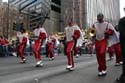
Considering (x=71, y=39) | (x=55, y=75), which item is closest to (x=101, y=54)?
(x=55, y=75)

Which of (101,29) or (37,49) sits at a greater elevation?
(101,29)

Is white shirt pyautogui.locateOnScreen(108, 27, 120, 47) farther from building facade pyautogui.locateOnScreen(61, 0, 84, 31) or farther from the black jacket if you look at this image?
building facade pyautogui.locateOnScreen(61, 0, 84, 31)

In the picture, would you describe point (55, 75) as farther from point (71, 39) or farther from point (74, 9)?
point (74, 9)

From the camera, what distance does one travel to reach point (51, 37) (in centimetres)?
3180

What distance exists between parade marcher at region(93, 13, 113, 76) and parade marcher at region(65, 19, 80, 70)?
2.22m

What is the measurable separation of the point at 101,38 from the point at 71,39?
8.54 ft

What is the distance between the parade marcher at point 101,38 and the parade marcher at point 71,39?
2219mm

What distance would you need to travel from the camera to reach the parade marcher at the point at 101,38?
510 inches

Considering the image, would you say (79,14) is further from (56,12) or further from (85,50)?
(85,50)

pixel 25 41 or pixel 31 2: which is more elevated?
pixel 31 2

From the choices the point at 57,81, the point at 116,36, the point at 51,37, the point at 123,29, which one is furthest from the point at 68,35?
the point at 51,37

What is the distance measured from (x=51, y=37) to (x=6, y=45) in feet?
20.6

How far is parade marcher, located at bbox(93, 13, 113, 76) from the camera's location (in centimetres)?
1295

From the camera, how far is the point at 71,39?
15664mm
